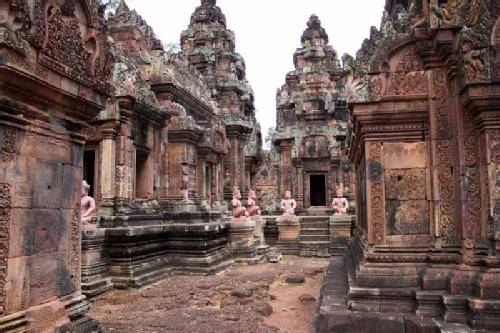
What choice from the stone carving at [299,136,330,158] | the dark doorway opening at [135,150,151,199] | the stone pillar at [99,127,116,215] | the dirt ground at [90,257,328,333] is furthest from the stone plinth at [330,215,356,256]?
the stone pillar at [99,127,116,215]

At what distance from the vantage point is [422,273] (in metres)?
4.96

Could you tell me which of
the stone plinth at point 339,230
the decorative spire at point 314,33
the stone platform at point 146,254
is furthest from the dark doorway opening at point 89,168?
the decorative spire at point 314,33

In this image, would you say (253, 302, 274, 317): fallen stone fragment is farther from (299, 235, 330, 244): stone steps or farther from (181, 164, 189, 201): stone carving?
(299, 235, 330, 244): stone steps

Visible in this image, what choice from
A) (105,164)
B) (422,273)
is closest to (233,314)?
(422,273)

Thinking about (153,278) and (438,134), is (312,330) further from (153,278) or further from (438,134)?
(153,278)

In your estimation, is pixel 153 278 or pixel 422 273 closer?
pixel 422 273

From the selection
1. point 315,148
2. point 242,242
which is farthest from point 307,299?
point 315,148

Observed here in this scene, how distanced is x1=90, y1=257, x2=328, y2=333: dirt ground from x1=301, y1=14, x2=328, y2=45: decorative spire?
62.4ft

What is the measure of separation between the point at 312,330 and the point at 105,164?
7.01 meters

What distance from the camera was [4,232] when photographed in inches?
127

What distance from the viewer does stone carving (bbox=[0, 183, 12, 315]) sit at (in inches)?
126

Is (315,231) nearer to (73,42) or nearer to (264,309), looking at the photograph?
(264,309)

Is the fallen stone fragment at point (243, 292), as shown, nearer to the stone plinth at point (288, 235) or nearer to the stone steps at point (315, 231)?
the stone plinth at point (288, 235)

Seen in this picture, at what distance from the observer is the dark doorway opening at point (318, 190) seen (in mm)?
24219
